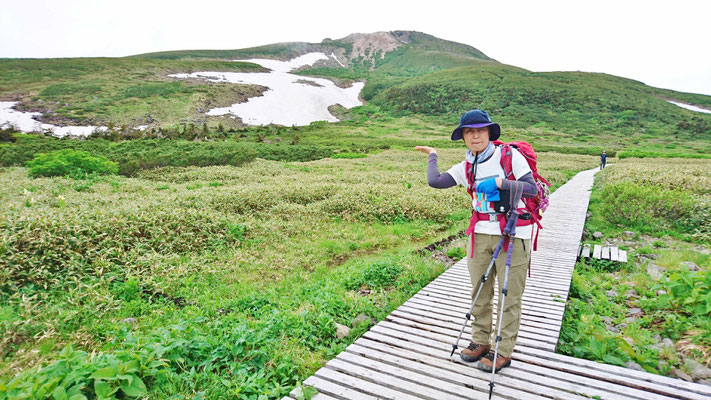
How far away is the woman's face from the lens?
3.98 m

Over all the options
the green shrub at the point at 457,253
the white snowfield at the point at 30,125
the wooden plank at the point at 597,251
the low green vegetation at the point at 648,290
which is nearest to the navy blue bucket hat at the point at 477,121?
the low green vegetation at the point at 648,290

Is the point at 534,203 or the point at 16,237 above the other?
the point at 534,203

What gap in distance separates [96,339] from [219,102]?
76.6m

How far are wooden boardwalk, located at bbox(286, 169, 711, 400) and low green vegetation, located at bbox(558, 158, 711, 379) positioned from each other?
47cm

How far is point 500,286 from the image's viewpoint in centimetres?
420

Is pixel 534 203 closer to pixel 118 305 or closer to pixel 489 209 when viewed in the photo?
pixel 489 209

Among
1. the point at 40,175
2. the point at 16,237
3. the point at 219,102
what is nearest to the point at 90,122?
the point at 219,102

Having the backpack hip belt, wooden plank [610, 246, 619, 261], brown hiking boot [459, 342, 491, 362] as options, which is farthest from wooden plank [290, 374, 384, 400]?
wooden plank [610, 246, 619, 261]

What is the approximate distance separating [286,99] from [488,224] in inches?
3599

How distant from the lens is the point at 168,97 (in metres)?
71.2

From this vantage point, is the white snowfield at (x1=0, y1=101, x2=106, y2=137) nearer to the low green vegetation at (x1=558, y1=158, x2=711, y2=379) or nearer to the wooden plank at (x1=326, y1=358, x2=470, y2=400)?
the wooden plank at (x1=326, y1=358, x2=470, y2=400)

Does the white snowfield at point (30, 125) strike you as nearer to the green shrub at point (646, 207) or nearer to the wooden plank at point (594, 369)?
the wooden plank at point (594, 369)

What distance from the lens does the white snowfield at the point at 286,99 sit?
72.1 metres

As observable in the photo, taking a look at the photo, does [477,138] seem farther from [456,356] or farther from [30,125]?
[30,125]
